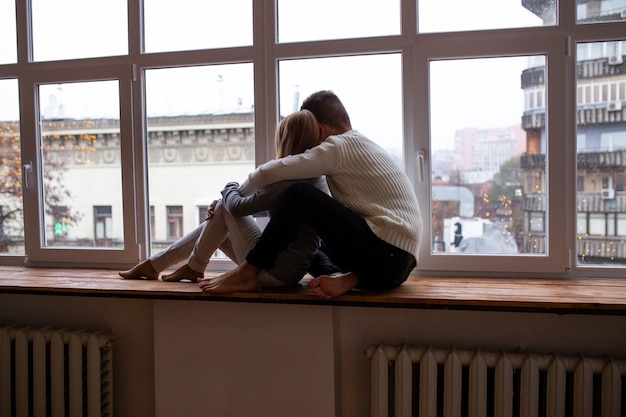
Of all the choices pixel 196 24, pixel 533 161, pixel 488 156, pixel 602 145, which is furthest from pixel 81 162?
pixel 602 145

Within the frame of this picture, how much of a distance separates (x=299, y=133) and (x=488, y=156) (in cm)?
84

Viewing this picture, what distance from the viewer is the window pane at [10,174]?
8.56 feet

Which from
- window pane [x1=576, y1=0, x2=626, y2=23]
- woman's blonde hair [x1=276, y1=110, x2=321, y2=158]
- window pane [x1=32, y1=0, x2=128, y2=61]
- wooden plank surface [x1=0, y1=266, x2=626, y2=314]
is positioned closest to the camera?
wooden plank surface [x1=0, y1=266, x2=626, y2=314]

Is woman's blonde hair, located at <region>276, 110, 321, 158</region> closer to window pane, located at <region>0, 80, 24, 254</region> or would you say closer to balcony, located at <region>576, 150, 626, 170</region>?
balcony, located at <region>576, 150, 626, 170</region>

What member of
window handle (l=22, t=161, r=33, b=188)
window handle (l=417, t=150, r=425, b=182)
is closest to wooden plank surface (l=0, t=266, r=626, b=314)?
window handle (l=417, t=150, r=425, b=182)

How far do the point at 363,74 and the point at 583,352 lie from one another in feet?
4.59

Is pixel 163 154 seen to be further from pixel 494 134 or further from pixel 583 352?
pixel 583 352

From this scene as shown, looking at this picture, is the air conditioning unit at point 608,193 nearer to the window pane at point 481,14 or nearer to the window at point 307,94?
the window at point 307,94

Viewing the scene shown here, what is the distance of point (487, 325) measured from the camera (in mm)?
1846

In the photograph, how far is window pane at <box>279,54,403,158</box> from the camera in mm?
2191

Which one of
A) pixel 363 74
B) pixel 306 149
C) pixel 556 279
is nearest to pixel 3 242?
pixel 306 149

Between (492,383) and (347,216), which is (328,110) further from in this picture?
(492,383)

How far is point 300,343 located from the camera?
1.88 metres

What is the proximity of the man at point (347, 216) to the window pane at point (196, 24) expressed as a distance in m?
0.86
